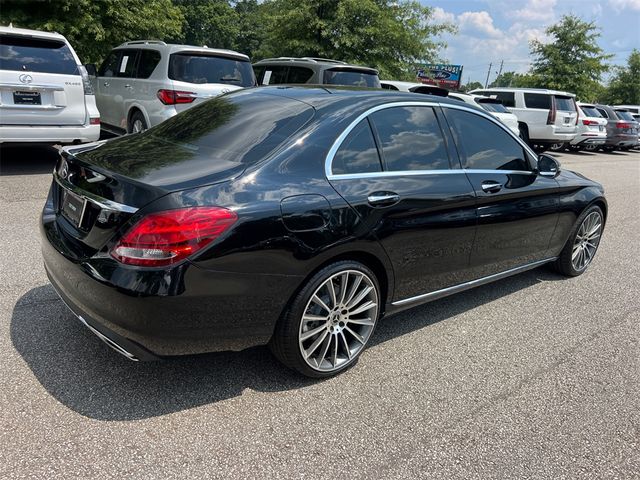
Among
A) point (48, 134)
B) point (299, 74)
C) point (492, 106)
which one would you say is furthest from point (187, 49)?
point (492, 106)

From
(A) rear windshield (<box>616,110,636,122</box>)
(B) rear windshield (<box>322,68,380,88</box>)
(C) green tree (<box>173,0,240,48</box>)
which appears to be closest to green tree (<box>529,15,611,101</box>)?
(A) rear windshield (<box>616,110,636,122</box>)

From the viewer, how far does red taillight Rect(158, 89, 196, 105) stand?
741 centimetres

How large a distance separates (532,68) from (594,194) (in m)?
27.9

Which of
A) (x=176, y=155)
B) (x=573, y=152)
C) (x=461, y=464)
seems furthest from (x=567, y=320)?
(x=573, y=152)

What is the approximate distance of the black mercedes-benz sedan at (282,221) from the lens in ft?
7.90

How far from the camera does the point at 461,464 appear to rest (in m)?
2.45

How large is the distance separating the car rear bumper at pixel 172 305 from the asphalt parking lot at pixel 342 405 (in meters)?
0.36

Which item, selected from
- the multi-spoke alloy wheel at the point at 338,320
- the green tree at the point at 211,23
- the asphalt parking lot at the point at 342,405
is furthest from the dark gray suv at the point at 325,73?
the green tree at the point at 211,23

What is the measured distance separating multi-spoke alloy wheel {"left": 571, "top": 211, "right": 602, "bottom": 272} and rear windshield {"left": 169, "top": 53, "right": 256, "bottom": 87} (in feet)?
17.3

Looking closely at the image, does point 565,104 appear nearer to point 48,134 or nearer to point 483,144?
point 483,144

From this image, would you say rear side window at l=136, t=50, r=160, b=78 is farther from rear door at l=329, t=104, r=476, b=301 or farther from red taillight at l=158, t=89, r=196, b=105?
rear door at l=329, t=104, r=476, b=301

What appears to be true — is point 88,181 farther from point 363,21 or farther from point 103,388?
point 363,21

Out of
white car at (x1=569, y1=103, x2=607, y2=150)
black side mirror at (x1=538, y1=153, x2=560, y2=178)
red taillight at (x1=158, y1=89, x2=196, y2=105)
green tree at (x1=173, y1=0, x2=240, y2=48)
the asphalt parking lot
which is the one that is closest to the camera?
the asphalt parking lot

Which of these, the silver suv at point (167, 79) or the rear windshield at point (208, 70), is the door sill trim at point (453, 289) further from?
the rear windshield at point (208, 70)
